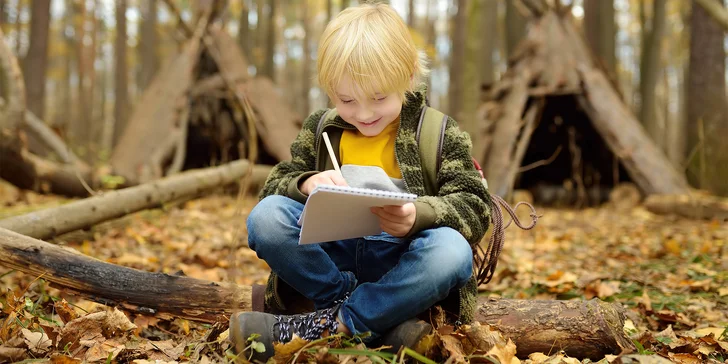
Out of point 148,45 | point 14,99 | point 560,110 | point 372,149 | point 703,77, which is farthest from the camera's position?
point 148,45

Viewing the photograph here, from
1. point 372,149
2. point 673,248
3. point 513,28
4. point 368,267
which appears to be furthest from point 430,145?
point 513,28

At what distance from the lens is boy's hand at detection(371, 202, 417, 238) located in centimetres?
191

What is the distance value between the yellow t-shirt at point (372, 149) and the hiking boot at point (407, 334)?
0.57 m

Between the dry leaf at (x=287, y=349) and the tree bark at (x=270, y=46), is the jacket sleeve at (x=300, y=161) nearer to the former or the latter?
the dry leaf at (x=287, y=349)

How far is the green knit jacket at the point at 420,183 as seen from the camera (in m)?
2.06

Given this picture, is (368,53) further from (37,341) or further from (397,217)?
(37,341)

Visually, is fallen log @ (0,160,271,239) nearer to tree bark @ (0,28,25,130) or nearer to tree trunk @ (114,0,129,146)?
tree bark @ (0,28,25,130)

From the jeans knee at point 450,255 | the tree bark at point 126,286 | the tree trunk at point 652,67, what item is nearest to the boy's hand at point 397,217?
the jeans knee at point 450,255

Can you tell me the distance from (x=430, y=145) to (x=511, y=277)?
1676 millimetres

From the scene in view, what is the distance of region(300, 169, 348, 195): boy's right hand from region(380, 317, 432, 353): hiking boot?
524 mm

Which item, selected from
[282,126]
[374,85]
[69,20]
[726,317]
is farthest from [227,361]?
[69,20]

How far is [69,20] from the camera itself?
74.8 feet

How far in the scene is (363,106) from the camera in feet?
6.84

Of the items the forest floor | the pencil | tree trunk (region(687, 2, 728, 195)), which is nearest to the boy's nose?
the pencil
